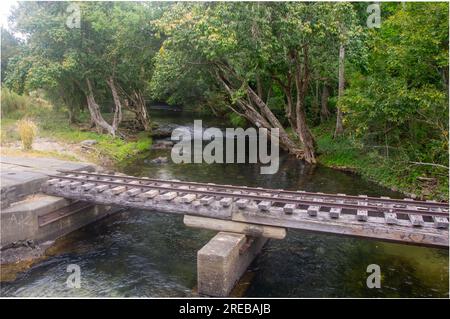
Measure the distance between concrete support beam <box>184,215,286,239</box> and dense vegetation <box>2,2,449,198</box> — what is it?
7236mm

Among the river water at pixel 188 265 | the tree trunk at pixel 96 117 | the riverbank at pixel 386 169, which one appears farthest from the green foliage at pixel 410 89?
the tree trunk at pixel 96 117

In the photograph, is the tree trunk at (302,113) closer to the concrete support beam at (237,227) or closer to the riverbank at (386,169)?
the riverbank at (386,169)

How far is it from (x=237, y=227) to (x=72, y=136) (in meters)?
17.8

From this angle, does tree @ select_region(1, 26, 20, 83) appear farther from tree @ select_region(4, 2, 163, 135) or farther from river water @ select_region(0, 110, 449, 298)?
river water @ select_region(0, 110, 449, 298)

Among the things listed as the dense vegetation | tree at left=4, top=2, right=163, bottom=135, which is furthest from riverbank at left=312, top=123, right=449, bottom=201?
tree at left=4, top=2, right=163, bottom=135

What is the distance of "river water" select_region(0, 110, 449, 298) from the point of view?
7.79 meters

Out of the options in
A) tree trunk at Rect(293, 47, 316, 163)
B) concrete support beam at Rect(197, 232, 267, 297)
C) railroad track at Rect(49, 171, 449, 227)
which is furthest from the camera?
tree trunk at Rect(293, 47, 316, 163)

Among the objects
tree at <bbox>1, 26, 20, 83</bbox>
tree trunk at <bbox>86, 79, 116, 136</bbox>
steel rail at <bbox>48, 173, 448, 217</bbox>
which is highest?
tree at <bbox>1, 26, 20, 83</bbox>

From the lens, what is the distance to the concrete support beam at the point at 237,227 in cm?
791

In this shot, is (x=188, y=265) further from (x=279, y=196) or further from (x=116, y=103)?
(x=116, y=103)

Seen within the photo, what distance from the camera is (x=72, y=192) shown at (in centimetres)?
1004

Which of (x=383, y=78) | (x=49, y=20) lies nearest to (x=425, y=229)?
(x=383, y=78)

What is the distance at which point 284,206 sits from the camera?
8.15 m

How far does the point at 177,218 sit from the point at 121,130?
55.9ft
